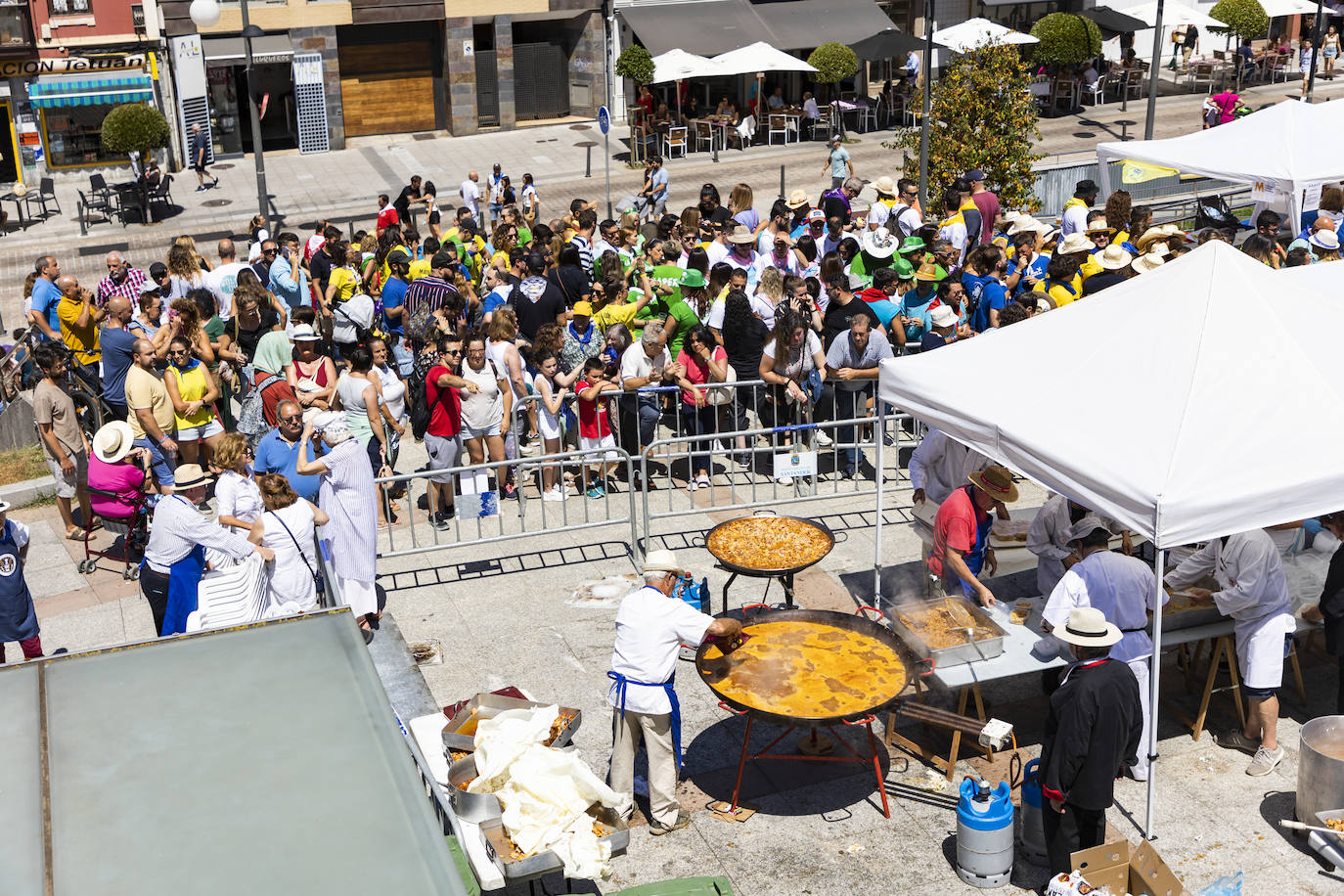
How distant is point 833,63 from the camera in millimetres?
32281

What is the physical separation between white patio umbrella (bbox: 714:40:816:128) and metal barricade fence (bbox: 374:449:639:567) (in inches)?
771

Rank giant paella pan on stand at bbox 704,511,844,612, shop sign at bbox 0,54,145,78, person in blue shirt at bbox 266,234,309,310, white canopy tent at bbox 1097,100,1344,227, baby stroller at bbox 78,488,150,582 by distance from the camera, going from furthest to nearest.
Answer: shop sign at bbox 0,54,145,78 → white canopy tent at bbox 1097,100,1344,227 → person in blue shirt at bbox 266,234,309,310 → baby stroller at bbox 78,488,150,582 → giant paella pan on stand at bbox 704,511,844,612

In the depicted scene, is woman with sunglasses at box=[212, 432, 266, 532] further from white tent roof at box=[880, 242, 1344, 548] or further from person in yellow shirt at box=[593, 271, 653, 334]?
white tent roof at box=[880, 242, 1344, 548]

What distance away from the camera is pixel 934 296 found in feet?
44.7

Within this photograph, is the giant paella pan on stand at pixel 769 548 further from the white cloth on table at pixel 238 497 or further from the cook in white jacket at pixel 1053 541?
the white cloth on table at pixel 238 497

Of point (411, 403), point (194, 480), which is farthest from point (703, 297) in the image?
point (194, 480)

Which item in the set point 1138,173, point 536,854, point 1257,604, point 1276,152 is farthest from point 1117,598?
point 1138,173

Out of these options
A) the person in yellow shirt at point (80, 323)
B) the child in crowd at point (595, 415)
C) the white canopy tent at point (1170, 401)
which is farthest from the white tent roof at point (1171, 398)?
the person in yellow shirt at point (80, 323)

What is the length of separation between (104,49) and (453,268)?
21253mm

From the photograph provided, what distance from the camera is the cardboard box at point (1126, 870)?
6.92 metres

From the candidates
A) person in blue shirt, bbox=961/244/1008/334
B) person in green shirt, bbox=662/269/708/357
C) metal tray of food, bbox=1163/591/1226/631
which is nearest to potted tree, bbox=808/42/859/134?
person in blue shirt, bbox=961/244/1008/334

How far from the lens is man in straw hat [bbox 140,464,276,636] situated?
9.05 metres

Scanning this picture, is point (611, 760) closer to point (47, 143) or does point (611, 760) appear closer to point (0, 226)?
point (0, 226)

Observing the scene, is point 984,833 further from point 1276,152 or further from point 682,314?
point 1276,152
